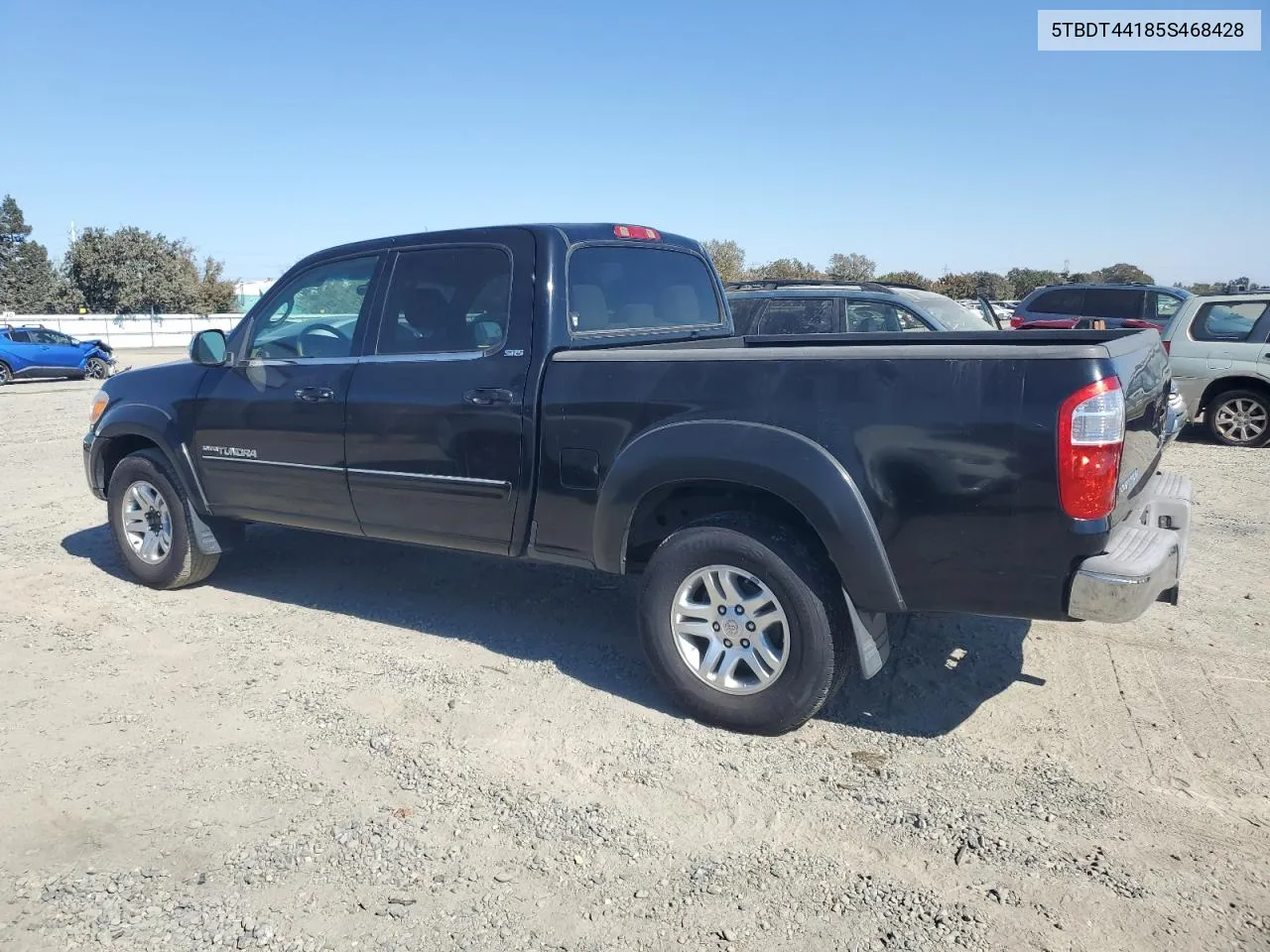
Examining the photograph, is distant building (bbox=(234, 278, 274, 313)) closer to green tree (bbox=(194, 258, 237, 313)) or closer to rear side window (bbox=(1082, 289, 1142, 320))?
green tree (bbox=(194, 258, 237, 313))

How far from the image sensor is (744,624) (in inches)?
157

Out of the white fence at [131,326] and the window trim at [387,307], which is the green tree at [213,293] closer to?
the white fence at [131,326]

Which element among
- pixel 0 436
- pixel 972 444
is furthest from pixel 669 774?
pixel 0 436

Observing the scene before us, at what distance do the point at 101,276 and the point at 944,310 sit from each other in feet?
204

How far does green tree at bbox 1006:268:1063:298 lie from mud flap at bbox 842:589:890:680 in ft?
171

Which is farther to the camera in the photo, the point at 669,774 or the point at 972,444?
the point at 669,774

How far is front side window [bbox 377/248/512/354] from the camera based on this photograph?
4715mm

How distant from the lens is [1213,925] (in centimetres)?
281

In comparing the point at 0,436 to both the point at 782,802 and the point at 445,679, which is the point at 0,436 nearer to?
the point at 445,679

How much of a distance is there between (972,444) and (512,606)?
121 inches

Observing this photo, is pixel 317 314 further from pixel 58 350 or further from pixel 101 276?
pixel 101 276

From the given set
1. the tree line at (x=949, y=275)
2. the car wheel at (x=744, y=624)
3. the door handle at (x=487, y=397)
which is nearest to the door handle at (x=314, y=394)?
the door handle at (x=487, y=397)

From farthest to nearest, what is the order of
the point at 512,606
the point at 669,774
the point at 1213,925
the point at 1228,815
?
the point at 512,606
the point at 669,774
the point at 1228,815
the point at 1213,925

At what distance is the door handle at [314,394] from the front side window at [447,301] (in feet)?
1.19
